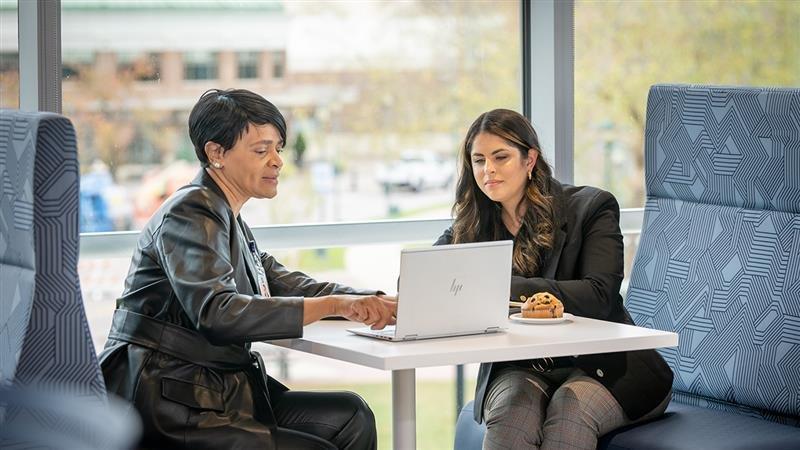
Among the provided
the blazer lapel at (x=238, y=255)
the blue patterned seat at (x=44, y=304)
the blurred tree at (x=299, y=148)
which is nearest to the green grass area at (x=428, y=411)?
the blurred tree at (x=299, y=148)

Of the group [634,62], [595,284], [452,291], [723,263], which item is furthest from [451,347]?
[634,62]

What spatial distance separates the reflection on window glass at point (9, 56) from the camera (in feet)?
11.7

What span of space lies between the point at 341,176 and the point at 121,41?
823 millimetres

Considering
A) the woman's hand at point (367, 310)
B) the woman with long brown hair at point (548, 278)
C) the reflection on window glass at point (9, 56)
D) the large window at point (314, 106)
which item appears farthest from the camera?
the large window at point (314, 106)

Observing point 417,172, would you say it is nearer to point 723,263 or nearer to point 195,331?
point 723,263

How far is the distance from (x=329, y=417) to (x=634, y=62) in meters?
2.02

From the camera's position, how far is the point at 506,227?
10.9 ft

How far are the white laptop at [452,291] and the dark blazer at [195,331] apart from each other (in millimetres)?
238

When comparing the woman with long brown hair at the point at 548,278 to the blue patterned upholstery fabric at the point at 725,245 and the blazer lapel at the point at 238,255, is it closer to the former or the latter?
the blue patterned upholstery fabric at the point at 725,245

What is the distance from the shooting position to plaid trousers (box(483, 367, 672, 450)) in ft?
9.46

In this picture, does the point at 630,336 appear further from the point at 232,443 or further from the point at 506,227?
the point at 232,443

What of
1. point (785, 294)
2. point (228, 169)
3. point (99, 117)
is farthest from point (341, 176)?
point (785, 294)

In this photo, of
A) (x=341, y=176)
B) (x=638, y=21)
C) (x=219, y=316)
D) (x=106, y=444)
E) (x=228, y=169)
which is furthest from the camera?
(x=638, y=21)

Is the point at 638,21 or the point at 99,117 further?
the point at 638,21
